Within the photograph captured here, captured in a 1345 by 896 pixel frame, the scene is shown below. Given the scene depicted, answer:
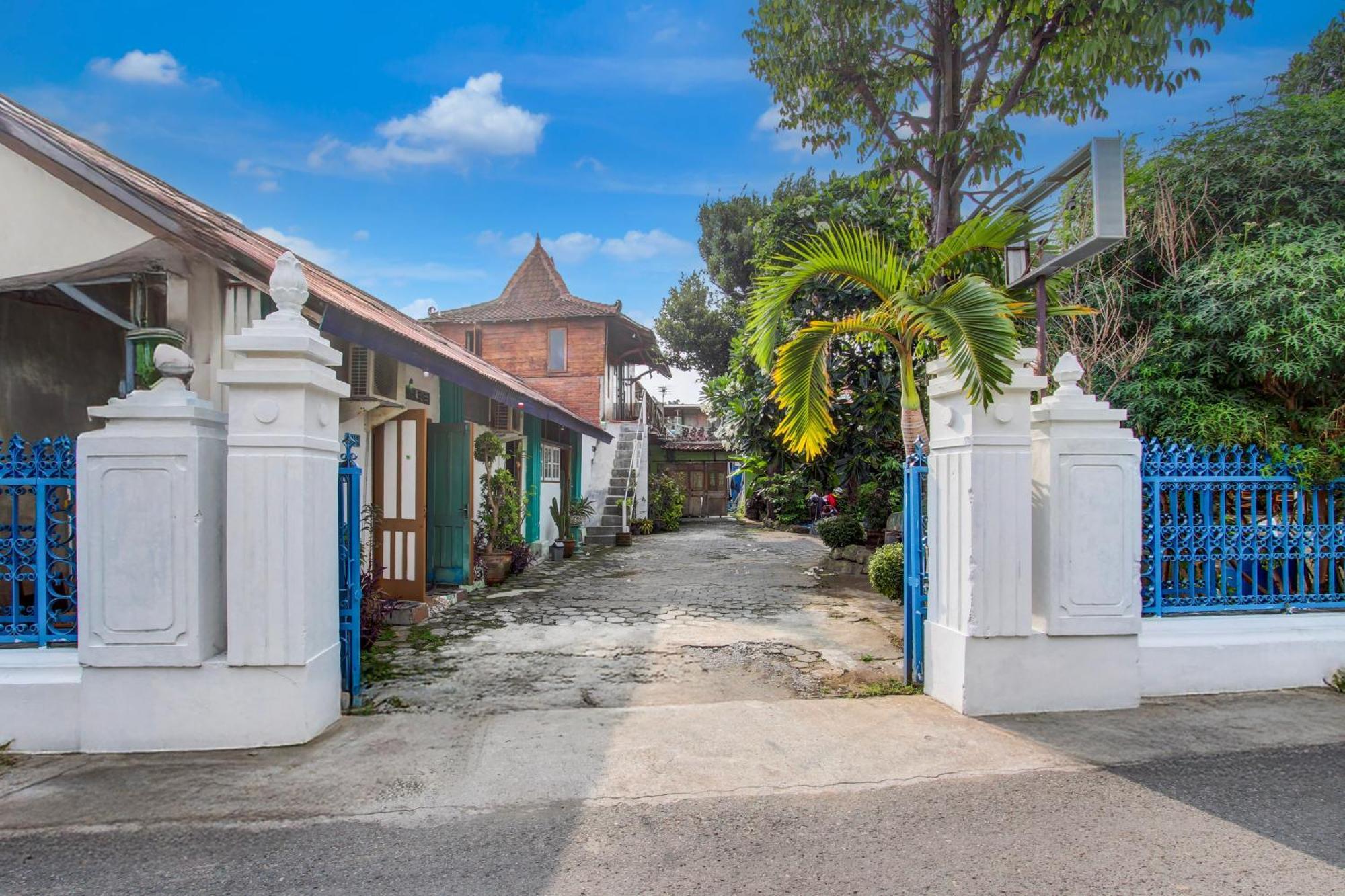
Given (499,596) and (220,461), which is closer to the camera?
(220,461)

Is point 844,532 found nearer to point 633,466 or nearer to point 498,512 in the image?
point 498,512

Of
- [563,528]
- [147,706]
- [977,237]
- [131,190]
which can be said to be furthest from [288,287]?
[563,528]

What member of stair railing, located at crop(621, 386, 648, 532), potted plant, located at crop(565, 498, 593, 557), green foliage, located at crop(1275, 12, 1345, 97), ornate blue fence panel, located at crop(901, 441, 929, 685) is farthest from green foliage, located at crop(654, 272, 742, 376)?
ornate blue fence panel, located at crop(901, 441, 929, 685)

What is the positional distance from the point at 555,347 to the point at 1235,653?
16.6m

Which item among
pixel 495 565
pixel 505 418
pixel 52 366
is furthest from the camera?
pixel 505 418

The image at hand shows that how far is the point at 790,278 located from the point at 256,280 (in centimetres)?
373

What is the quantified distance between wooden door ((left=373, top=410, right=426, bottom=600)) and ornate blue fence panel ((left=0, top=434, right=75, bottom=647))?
10.0ft

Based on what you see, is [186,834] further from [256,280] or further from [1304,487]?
[1304,487]

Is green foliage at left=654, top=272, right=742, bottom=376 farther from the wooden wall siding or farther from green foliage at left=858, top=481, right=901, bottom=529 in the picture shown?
green foliage at left=858, top=481, right=901, bottom=529

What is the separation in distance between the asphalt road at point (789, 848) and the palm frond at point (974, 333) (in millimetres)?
2046

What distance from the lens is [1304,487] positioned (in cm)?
461

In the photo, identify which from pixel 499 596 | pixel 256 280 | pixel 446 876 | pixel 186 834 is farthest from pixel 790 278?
pixel 499 596

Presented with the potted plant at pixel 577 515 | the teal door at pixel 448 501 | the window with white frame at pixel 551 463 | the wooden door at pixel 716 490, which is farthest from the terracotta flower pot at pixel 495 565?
the wooden door at pixel 716 490

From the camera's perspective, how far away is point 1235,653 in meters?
4.47
